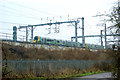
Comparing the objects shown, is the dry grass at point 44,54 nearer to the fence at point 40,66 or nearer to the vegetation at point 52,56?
the vegetation at point 52,56

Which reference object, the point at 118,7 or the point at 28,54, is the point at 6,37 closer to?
the point at 28,54

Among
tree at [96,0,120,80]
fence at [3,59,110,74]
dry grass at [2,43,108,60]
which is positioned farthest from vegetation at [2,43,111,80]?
tree at [96,0,120,80]

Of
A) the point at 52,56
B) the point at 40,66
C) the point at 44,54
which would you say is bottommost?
the point at 40,66

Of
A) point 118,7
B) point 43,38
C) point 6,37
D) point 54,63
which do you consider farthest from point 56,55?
point 118,7

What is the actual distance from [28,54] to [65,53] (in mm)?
6244

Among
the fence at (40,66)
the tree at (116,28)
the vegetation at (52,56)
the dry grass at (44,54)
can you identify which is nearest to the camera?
the tree at (116,28)

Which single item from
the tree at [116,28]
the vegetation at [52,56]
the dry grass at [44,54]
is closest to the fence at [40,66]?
the vegetation at [52,56]

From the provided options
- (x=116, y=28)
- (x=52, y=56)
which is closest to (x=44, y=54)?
(x=52, y=56)

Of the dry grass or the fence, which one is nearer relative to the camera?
the fence

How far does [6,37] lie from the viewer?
23.9 m

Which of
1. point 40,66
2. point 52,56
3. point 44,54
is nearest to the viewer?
point 40,66

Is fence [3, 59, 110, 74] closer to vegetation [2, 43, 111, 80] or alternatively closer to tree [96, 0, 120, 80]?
vegetation [2, 43, 111, 80]

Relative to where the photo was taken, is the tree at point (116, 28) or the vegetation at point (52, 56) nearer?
the tree at point (116, 28)

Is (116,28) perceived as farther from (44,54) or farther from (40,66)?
(44,54)
